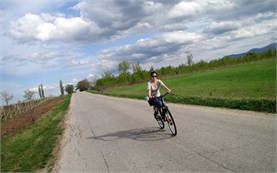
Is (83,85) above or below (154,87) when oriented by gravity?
below

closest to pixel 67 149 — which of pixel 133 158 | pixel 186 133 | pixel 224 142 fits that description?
pixel 133 158

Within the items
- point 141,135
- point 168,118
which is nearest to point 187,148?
point 168,118

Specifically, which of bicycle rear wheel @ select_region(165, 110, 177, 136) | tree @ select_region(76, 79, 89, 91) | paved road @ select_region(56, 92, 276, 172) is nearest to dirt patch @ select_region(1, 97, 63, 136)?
paved road @ select_region(56, 92, 276, 172)

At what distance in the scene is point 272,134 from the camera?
23.0 ft

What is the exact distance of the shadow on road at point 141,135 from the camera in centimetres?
873

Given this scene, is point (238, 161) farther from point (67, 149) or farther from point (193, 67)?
point (193, 67)

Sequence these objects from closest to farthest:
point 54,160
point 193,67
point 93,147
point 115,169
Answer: point 115,169 < point 54,160 < point 93,147 < point 193,67

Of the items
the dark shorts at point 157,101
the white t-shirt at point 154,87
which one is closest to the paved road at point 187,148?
the dark shorts at point 157,101

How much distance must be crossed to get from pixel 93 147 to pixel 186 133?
3061 mm

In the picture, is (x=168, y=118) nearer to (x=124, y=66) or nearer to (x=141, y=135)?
(x=141, y=135)

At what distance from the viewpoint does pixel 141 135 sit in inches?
368

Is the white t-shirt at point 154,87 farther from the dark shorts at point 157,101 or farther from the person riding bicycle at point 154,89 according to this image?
the dark shorts at point 157,101

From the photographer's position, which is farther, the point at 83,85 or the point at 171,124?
the point at 83,85

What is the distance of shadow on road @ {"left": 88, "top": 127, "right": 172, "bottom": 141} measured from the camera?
8.73 m
